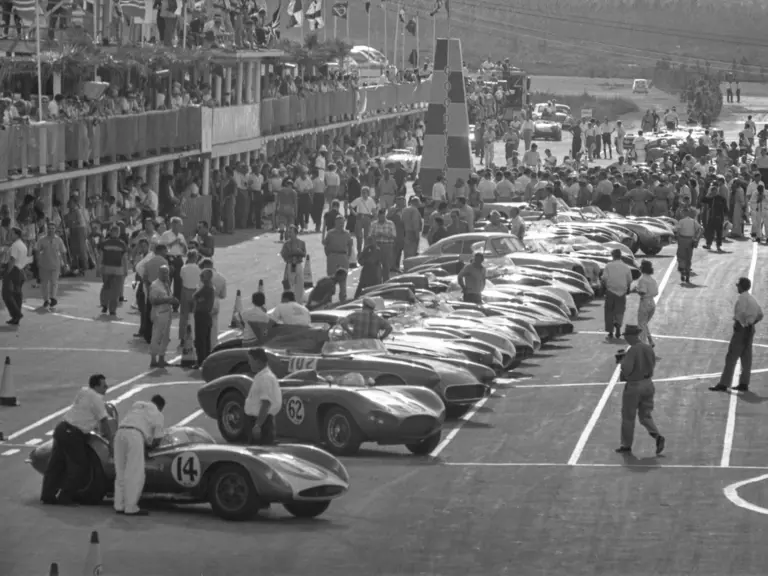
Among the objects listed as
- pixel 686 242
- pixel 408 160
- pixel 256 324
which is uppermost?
pixel 256 324

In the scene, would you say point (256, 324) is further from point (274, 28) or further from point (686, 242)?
point (274, 28)

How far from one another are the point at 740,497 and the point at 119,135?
26.7m

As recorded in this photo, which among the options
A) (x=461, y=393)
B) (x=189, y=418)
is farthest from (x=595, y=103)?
(x=189, y=418)

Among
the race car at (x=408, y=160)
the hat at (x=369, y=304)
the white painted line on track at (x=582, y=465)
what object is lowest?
the race car at (x=408, y=160)

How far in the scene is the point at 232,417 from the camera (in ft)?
73.1

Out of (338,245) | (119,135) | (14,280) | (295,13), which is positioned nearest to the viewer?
(14,280)

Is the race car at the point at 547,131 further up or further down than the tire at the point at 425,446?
further down

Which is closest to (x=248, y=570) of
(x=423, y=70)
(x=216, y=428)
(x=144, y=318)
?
(x=216, y=428)

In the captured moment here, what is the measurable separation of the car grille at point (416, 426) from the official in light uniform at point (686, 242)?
1802cm

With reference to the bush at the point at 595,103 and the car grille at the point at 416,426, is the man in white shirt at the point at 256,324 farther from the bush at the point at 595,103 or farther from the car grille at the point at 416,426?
the bush at the point at 595,103

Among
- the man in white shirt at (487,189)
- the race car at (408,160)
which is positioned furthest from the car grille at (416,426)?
the race car at (408,160)

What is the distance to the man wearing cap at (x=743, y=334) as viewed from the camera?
25.6 m

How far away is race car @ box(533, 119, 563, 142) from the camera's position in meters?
89.9

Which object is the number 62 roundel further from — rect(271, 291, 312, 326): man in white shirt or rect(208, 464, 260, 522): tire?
rect(271, 291, 312, 326): man in white shirt
